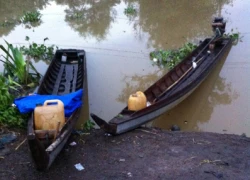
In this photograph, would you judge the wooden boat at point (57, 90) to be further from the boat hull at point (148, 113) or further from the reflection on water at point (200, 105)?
the reflection on water at point (200, 105)

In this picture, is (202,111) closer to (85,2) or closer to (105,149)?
(105,149)

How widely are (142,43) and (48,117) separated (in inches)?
257

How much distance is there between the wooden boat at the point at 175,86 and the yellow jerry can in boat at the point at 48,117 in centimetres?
53

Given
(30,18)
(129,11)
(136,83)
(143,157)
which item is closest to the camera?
(143,157)

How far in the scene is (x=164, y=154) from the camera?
18.2 feet

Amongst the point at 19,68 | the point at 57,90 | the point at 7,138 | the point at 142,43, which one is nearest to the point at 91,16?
the point at 142,43

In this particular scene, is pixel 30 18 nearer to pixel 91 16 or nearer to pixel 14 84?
pixel 91 16

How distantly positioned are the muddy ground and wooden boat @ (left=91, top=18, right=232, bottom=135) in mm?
298

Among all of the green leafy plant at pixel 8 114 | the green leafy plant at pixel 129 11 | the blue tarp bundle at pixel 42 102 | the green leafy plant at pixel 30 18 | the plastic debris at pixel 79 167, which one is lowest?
the plastic debris at pixel 79 167

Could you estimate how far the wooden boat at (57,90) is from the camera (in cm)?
445

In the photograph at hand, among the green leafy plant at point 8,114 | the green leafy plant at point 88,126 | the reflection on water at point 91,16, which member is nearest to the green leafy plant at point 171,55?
the reflection on water at point 91,16

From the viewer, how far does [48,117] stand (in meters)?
5.38

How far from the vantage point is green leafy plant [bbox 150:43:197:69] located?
971 centimetres

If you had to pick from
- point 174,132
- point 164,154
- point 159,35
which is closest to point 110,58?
point 159,35
